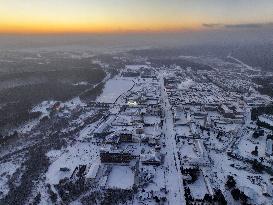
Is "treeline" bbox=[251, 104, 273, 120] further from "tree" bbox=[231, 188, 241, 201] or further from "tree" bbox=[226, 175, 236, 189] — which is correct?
"tree" bbox=[231, 188, 241, 201]

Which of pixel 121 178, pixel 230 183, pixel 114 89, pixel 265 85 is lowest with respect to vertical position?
pixel 230 183

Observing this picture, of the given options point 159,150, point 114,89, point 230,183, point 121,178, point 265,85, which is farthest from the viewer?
point 265,85

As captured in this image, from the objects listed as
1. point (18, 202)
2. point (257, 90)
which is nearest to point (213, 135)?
point (18, 202)

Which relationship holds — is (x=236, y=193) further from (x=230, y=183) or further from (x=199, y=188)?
(x=199, y=188)

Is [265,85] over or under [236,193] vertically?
over

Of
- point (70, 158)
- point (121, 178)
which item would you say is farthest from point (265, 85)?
point (70, 158)

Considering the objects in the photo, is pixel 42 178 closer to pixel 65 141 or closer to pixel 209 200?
pixel 65 141

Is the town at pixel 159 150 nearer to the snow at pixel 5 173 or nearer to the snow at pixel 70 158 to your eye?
the snow at pixel 70 158

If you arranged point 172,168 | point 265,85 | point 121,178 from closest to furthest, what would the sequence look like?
point 121,178
point 172,168
point 265,85

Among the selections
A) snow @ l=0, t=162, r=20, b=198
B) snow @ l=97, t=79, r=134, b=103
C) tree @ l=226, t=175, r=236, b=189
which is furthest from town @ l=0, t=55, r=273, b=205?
snow @ l=97, t=79, r=134, b=103

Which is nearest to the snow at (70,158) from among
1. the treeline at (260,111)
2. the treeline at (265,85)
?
the treeline at (260,111)

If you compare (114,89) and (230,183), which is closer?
(230,183)
